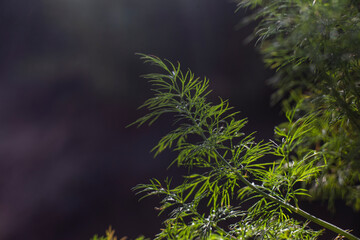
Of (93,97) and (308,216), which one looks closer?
(308,216)

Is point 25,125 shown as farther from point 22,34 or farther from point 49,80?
point 22,34

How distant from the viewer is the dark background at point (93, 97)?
74.9 inches

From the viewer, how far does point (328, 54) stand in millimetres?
429

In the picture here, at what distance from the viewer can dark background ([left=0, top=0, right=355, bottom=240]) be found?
74.9 inches

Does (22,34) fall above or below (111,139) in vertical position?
above

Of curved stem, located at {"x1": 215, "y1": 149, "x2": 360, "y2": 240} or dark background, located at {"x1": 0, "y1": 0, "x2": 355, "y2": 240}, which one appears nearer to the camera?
curved stem, located at {"x1": 215, "y1": 149, "x2": 360, "y2": 240}

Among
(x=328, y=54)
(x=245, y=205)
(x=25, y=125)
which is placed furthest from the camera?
(x=25, y=125)

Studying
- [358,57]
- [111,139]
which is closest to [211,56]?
[111,139]

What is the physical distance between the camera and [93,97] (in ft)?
6.62

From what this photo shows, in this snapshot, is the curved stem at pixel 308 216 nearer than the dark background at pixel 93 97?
Yes

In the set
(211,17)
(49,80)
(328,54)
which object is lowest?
(49,80)

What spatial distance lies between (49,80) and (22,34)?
1.07 ft

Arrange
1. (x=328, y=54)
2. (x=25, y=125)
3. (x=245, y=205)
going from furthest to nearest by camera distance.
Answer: (x=25, y=125) → (x=245, y=205) → (x=328, y=54)

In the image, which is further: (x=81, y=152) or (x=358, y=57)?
(x=81, y=152)
